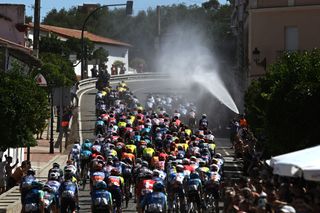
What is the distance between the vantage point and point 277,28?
5538cm

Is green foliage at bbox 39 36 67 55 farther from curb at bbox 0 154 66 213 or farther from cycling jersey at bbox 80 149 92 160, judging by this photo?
curb at bbox 0 154 66 213

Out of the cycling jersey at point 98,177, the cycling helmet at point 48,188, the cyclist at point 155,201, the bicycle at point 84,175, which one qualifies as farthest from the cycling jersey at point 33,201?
the bicycle at point 84,175

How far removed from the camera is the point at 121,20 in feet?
487

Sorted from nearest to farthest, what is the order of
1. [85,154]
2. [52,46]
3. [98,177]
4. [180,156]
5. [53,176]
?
1. [53,176]
2. [98,177]
3. [180,156]
4. [85,154]
5. [52,46]

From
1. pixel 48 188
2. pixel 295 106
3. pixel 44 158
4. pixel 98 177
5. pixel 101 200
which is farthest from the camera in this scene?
pixel 44 158

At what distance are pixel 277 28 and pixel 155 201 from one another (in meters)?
34.1

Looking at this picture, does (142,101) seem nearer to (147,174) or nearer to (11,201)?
(11,201)

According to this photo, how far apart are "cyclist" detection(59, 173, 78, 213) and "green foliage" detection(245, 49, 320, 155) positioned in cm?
669

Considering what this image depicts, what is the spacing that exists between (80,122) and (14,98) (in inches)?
903

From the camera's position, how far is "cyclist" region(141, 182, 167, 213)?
2241 centimetres

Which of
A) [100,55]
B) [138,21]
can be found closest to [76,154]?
[100,55]

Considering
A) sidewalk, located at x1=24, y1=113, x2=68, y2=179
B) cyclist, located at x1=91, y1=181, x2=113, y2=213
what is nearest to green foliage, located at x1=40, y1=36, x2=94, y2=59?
sidewalk, located at x1=24, y1=113, x2=68, y2=179

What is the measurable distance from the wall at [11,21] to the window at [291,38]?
15282 millimetres

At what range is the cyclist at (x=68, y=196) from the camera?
78.1 ft
